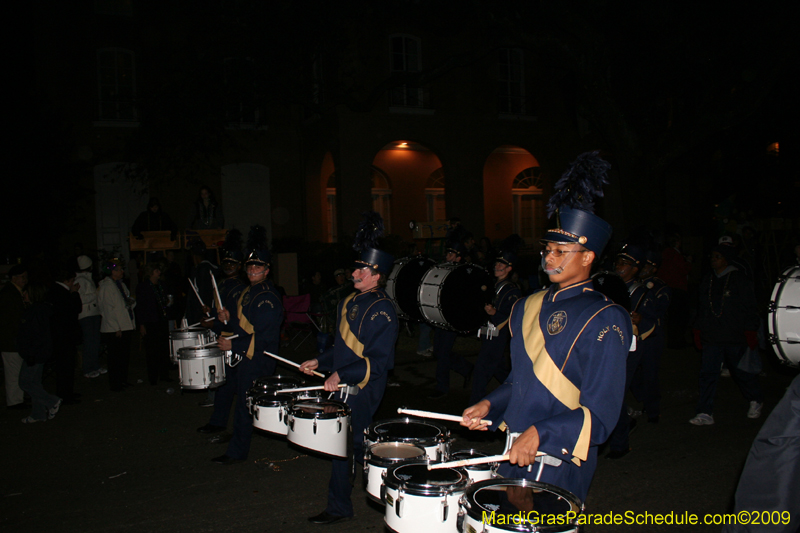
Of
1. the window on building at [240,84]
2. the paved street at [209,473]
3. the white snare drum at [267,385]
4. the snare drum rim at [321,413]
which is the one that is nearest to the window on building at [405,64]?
the window on building at [240,84]

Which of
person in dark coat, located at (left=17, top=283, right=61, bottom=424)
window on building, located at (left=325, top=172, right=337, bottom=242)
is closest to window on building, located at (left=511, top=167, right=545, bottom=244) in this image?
window on building, located at (left=325, top=172, right=337, bottom=242)

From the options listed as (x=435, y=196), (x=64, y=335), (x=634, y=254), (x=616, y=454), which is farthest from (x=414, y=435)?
(x=435, y=196)

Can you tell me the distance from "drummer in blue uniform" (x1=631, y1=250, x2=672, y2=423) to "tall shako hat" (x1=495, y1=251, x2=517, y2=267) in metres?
1.61

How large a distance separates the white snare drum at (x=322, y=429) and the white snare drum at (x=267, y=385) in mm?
897

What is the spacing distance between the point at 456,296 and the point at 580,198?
4.72 m

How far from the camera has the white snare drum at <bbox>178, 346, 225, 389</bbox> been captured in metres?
6.39

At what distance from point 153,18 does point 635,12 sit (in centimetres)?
1502

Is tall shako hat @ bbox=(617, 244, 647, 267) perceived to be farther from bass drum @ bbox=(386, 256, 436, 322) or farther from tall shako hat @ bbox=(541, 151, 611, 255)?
tall shako hat @ bbox=(541, 151, 611, 255)

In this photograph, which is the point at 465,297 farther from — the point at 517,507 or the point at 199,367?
the point at 517,507

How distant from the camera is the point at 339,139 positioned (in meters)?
18.3

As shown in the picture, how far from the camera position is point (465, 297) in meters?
8.31

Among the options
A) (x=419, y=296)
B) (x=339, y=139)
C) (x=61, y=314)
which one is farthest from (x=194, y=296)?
(x=339, y=139)

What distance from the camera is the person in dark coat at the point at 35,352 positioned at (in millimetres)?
7270

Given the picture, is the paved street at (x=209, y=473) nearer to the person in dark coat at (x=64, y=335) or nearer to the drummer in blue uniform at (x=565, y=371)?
the person in dark coat at (x=64, y=335)
